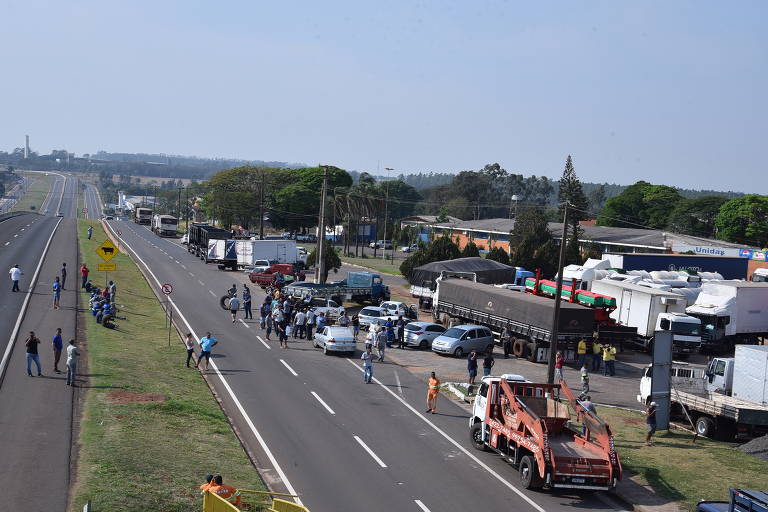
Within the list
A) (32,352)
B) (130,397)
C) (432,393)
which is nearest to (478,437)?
(432,393)

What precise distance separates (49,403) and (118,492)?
704cm

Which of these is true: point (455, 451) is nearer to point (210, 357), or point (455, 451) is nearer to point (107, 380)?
point (107, 380)

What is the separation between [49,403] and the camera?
803 inches

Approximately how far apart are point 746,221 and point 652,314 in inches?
2736

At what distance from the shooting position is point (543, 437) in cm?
1758

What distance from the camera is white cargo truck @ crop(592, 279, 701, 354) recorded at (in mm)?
39656

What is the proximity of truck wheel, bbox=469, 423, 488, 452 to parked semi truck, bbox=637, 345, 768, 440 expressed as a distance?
22.2ft

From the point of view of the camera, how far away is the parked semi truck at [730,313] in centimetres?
4250

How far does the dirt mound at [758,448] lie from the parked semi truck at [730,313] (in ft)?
68.3

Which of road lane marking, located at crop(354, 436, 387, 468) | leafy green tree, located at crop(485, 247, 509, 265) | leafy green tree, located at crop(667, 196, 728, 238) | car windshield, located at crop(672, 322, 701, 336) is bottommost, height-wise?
road lane marking, located at crop(354, 436, 387, 468)

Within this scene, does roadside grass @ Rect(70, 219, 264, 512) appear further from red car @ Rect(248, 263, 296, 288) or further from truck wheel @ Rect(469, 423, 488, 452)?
red car @ Rect(248, 263, 296, 288)

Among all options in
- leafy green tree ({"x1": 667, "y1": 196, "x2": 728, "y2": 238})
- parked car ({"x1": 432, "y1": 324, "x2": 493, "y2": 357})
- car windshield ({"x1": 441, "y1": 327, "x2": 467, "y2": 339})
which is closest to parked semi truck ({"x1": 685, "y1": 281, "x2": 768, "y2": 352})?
parked car ({"x1": 432, "y1": 324, "x2": 493, "y2": 357})

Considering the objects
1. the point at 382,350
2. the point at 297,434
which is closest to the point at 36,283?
the point at 382,350

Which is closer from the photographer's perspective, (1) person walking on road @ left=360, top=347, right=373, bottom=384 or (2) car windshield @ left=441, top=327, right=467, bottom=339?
(1) person walking on road @ left=360, top=347, right=373, bottom=384
